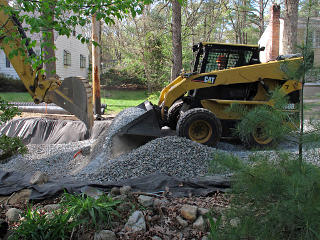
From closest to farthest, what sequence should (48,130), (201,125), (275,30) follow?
1. (201,125)
2. (48,130)
3. (275,30)

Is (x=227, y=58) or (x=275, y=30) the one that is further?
(x=275, y=30)

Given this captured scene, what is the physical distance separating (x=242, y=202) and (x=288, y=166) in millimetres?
384

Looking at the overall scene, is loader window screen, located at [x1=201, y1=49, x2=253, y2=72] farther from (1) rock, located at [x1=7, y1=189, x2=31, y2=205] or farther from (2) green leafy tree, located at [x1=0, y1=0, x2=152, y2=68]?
(1) rock, located at [x1=7, y1=189, x2=31, y2=205]

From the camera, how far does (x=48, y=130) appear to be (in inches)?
381

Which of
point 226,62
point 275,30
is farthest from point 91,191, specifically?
point 275,30

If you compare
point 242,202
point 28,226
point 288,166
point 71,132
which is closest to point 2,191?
point 28,226

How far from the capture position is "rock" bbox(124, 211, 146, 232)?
2844 mm

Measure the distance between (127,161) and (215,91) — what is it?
131 inches

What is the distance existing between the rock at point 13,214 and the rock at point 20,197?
332 mm

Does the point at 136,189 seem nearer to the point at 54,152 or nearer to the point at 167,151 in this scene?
the point at 167,151

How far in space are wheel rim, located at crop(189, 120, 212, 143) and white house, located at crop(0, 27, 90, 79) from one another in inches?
630

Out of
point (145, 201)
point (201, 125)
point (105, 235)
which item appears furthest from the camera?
point (201, 125)

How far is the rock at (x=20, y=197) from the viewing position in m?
3.76

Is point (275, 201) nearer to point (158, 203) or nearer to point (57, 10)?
point (158, 203)
